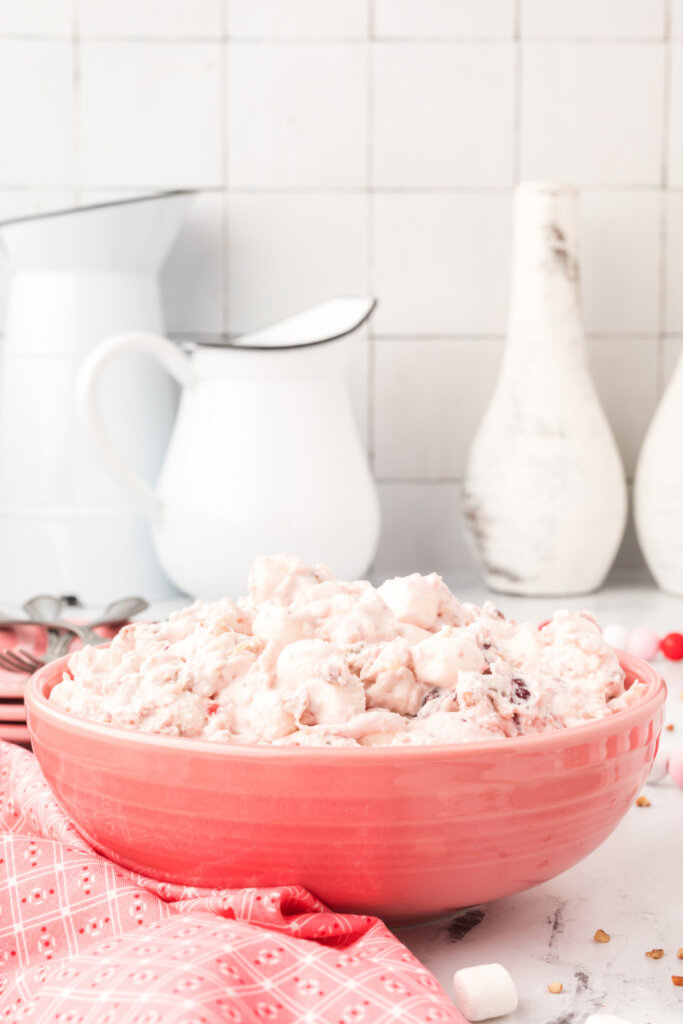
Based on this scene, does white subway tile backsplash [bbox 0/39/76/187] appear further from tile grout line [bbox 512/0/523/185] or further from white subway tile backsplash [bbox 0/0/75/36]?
tile grout line [bbox 512/0/523/185]

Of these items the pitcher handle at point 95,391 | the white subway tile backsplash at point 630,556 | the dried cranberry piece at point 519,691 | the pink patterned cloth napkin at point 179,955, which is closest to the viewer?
the pink patterned cloth napkin at point 179,955

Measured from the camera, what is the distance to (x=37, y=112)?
1.63 metres

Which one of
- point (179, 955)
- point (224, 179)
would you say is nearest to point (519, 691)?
point (179, 955)

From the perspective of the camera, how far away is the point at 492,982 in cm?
45

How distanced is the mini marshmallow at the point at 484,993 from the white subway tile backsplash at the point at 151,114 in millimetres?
1383

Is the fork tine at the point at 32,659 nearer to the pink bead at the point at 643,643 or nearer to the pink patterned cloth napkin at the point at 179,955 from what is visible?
the pink patterned cloth napkin at the point at 179,955

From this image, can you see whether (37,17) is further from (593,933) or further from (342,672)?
(593,933)

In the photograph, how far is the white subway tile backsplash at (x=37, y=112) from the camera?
5.32 feet

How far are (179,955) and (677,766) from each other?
42 centimetres

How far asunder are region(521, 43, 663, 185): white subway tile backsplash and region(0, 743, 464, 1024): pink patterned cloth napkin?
1353 mm

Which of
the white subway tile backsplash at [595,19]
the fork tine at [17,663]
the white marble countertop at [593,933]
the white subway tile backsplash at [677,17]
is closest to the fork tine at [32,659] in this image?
the fork tine at [17,663]

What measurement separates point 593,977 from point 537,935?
45mm

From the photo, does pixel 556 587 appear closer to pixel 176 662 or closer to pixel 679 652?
pixel 679 652

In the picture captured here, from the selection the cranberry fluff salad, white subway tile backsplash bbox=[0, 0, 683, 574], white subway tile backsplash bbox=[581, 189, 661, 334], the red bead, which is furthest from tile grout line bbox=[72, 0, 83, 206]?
the cranberry fluff salad
